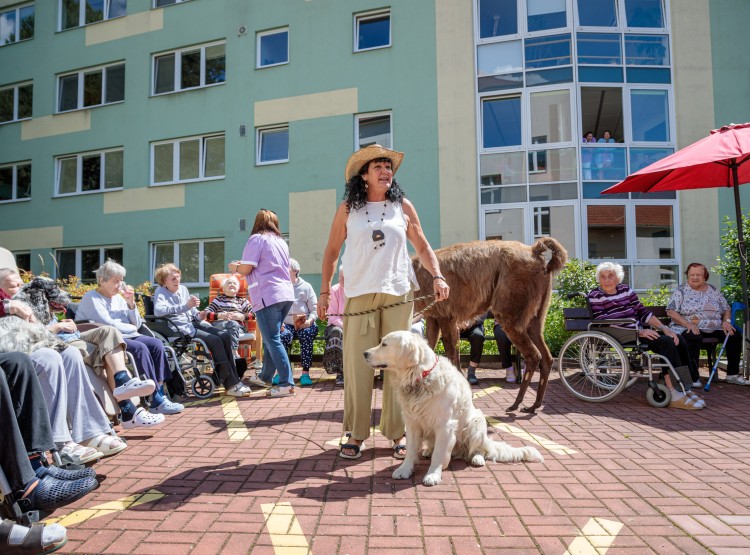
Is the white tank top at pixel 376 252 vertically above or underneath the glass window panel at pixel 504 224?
underneath

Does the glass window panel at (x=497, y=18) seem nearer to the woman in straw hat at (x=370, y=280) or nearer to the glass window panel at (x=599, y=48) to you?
the glass window panel at (x=599, y=48)

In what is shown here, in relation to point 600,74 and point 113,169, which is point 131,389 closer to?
point 600,74

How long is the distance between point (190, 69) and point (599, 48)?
12.8m

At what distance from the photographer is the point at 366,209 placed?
4.25 metres

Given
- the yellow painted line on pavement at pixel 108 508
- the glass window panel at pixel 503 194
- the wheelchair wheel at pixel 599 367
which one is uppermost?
the glass window panel at pixel 503 194

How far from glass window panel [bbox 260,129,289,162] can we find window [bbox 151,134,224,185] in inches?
57.8

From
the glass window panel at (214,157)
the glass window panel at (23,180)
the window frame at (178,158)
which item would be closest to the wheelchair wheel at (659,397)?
the window frame at (178,158)

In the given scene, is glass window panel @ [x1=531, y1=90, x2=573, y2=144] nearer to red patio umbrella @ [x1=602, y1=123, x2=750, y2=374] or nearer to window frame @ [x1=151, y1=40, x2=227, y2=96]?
red patio umbrella @ [x1=602, y1=123, x2=750, y2=374]

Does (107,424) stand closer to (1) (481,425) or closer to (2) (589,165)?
(1) (481,425)

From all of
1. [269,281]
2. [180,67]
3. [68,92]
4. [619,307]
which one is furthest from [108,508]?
[68,92]

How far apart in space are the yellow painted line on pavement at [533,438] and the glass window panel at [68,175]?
1927 cm

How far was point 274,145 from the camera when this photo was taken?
56.5 feet

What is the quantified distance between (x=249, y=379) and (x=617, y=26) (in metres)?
13.5

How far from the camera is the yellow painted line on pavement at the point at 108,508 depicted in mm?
2996
